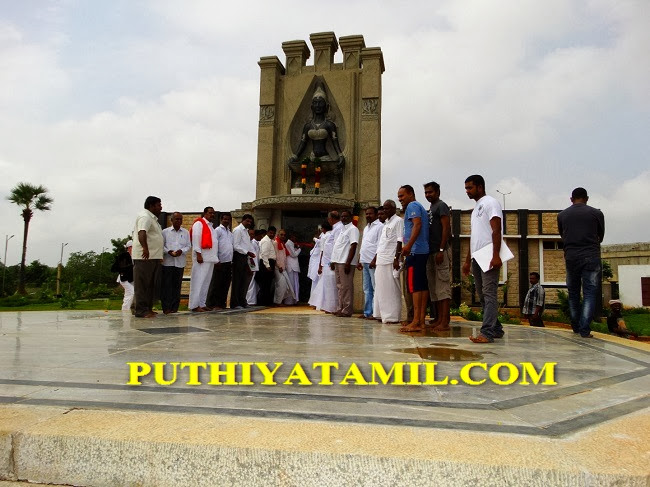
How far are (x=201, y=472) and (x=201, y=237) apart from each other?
23.7ft

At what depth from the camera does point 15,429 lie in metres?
1.85

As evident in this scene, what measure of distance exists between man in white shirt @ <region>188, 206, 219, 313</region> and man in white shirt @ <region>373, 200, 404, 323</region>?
10.8 feet

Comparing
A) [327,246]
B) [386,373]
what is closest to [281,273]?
[327,246]

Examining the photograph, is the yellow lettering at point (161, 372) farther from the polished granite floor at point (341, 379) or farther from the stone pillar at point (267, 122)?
the stone pillar at point (267, 122)

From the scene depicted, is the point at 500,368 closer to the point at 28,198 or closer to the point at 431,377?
the point at 431,377

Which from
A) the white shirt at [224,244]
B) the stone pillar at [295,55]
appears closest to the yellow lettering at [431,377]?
the white shirt at [224,244]

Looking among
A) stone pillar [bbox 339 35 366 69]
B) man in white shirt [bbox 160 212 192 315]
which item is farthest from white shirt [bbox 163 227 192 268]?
stone pillar [bbox 339 35 366 69]

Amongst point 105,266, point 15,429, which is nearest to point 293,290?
point 15,429

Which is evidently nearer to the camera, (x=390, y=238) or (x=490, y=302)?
(x=490, y=302)

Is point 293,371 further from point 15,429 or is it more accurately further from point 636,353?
point 636,353

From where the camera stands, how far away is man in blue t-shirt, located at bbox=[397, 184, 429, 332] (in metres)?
5.55

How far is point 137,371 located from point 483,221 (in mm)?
3671

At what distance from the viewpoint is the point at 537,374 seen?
2.95 meters

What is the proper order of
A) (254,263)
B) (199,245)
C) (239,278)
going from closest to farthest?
(199,245)
(239,278)
(254,263)
